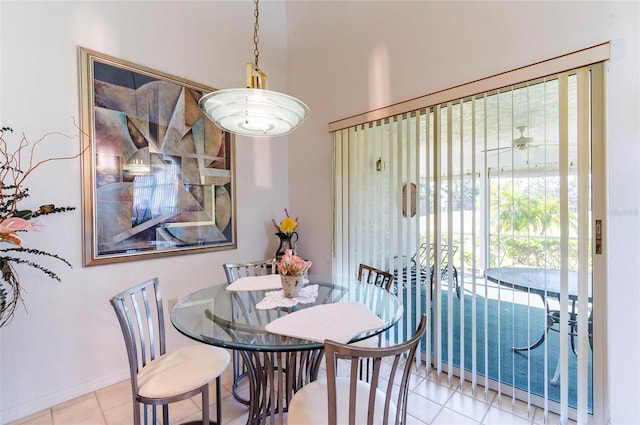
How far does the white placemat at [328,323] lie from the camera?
1220 mm

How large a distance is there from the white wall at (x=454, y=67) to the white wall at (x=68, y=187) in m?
1.16

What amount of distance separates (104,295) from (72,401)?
27.9 inches

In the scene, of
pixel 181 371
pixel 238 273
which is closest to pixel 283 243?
pixel 238 273

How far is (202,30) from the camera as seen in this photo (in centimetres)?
266

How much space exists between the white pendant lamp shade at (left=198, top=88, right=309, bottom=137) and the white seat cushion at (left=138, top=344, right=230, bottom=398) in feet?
4.27

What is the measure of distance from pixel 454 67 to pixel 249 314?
219cm

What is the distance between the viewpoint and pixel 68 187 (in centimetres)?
196

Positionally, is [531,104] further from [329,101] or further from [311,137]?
[311,137]

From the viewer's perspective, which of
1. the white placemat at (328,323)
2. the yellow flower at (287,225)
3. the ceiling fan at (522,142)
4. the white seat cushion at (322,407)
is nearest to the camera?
the white seat cushion at (322,407)

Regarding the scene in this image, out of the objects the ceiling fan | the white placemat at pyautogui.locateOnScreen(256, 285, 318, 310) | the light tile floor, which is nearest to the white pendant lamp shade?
the white placemat at pyautogui.locateOnScreen(256, 285, 318, 310)

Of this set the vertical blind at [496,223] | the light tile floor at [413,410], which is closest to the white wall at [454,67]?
the vertical blind at [496,223]

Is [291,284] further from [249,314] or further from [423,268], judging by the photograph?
[423,268]

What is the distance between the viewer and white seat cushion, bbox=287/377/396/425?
3.64 ft

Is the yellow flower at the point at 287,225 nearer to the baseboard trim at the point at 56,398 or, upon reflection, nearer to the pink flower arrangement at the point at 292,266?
the pink flower arrangement at the point at 292,266
